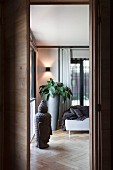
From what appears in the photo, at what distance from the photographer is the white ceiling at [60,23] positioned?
12.2ft

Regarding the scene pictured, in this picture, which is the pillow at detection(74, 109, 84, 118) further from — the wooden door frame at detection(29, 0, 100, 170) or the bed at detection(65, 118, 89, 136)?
the wooden door frame at detection(29, 0, 100, 170)

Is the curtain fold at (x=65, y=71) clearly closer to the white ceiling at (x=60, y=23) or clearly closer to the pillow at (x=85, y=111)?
the white ceiling at (x=60, y=23)

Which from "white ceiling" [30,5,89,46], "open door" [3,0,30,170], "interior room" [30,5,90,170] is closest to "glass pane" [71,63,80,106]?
"interior room" [30,5,90,170]

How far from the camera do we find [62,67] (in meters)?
6.85

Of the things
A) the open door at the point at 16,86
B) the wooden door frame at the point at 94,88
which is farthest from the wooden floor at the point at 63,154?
the wooden door frame at the point at 94,88

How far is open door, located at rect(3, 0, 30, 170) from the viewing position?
2203mm

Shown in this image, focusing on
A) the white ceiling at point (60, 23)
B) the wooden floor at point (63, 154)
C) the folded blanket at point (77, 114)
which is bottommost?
the wooden floor at point (63, 154)

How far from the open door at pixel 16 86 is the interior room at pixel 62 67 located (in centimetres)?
109

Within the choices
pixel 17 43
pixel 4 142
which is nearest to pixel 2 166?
pixel 4 142

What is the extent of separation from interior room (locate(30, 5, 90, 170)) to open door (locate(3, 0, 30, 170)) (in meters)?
1.09

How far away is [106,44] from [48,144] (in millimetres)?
3033

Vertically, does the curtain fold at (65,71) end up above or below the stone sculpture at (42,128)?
above

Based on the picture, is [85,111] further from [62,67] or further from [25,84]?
[25,84]

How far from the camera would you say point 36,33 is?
5.33 metres
